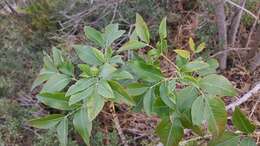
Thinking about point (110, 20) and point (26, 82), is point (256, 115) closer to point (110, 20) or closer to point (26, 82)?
point (110, 20)

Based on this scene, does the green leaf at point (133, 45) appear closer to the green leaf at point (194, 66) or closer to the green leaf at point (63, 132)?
the green leaf at point (194, 66)

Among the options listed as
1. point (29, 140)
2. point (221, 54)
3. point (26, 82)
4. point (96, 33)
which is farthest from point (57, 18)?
point (96, 33)

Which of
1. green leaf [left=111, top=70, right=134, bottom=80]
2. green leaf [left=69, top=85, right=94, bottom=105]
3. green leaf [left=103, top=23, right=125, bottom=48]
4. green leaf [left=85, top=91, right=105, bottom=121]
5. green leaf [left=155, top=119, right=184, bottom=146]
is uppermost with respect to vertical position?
green leaf [left=103, top=23, right=125, bottom=48]

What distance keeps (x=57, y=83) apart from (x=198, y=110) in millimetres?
366

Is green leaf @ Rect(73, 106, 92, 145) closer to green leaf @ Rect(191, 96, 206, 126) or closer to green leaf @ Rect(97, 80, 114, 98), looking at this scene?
green leaf @ Rect(97, 80, 114, 98)

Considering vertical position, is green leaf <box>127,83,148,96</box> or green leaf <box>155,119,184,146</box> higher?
green leaf <box>127,83,148,96</box>

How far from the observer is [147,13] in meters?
2.25

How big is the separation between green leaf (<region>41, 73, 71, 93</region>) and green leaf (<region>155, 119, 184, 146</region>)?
0.88ft

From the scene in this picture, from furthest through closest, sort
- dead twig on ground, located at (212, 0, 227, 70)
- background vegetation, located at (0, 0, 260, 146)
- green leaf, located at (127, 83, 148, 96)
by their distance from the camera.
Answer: background vegetation, located at (0, 0, 260, 146) → dead twig on ground, located at (212, 0, 227, 70) → green leaf, located at (127, 83, 148, 96)

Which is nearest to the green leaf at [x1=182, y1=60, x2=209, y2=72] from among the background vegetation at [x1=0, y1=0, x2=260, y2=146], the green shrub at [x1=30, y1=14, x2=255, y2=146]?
the green shrub at [x1=30, y1=14, x2=255, y2=146]

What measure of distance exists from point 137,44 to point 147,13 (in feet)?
4.17

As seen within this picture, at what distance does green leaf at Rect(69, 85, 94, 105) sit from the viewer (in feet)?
2.93

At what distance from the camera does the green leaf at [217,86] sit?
91cm

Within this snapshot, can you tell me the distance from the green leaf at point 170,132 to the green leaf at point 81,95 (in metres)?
0.23
